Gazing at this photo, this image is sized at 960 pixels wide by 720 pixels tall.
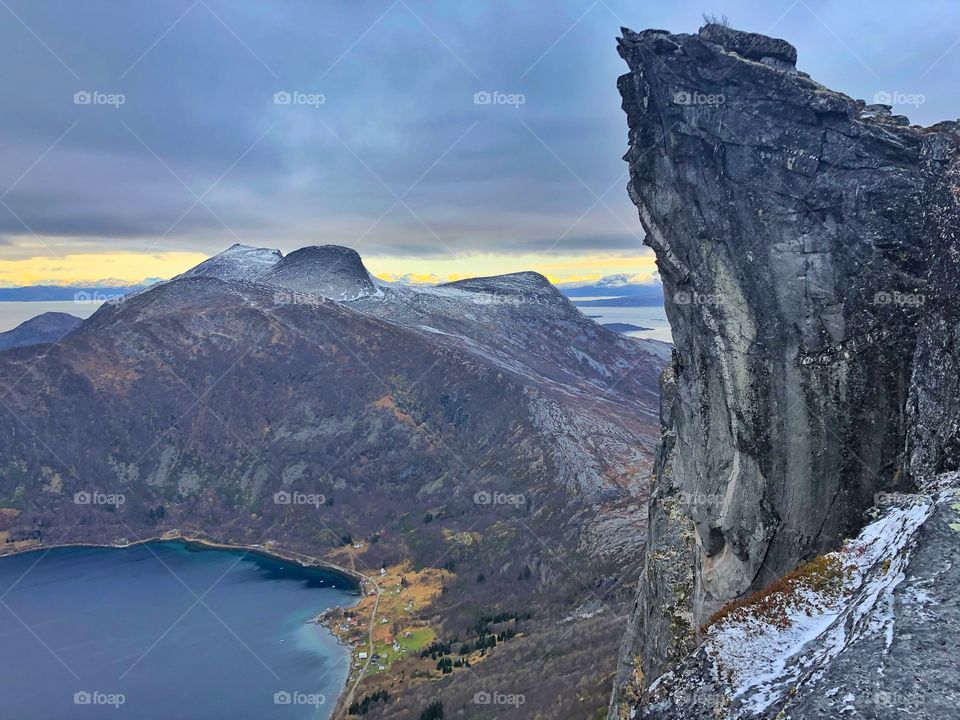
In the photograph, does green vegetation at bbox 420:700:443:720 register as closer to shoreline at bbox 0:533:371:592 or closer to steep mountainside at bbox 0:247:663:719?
steep mountainside at bbox 0:247:663:719

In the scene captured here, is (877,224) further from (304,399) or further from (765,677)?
(304,399)

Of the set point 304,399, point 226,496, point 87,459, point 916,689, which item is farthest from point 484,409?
point 916,689

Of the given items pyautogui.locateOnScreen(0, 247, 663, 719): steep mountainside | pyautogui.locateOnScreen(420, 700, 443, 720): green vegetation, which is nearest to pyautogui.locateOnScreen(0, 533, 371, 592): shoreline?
pyautogui.locateOnScreen(0, 247, 663, 719): steep mountainside

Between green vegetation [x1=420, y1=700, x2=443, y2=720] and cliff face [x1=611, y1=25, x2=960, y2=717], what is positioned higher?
cliff face [x1=611, y1=25, x2=960, y2=717]

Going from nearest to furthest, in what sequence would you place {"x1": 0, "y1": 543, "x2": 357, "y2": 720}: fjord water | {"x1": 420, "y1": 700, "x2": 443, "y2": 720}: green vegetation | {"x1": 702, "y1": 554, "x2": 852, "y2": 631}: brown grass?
1. {"x1": 702, "y1": 554, "x2": 852, "y2": 631}: brown grass
2. {"x1": 420, "y1": 700, "x2": 443, "y2": 720}: green vegetation
3. {"x1": 0, "y1": 543, "x2": 357, "y2": 720}: fjord water

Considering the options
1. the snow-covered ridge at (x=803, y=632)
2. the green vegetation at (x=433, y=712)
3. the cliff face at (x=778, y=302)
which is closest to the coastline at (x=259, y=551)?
the green vegetation at (x=433, y=712)

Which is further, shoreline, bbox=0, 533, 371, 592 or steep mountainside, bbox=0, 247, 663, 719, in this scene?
Answer: shoreline, bbox=0, 533, 371, 592
